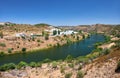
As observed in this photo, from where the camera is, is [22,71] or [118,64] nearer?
[118,64]

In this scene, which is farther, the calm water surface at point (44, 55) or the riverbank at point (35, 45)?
the riverbank at point (35, 45)

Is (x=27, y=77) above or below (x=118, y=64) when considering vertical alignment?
below

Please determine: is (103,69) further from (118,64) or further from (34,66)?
(34,66)

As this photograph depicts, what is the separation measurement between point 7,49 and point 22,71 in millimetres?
55046

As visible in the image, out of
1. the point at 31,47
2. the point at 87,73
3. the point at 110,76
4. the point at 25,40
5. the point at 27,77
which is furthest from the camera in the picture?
the point at 25,40

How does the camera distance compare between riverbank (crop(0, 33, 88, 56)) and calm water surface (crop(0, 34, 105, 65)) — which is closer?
calm water surface (crop(0, 34, 105, 65))

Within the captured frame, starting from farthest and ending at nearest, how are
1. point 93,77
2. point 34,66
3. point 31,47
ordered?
point 31,47, point 34,66, point 93,77

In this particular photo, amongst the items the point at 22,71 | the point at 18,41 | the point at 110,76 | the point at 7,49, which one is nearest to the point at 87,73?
the point at 110,76

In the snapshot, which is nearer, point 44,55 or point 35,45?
point 44,55

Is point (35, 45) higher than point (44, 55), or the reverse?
point (35, 45)

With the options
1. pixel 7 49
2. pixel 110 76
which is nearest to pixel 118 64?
pixel 110 76

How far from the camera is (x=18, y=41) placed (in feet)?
364

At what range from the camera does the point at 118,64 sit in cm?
2789

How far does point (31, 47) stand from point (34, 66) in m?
57.6
